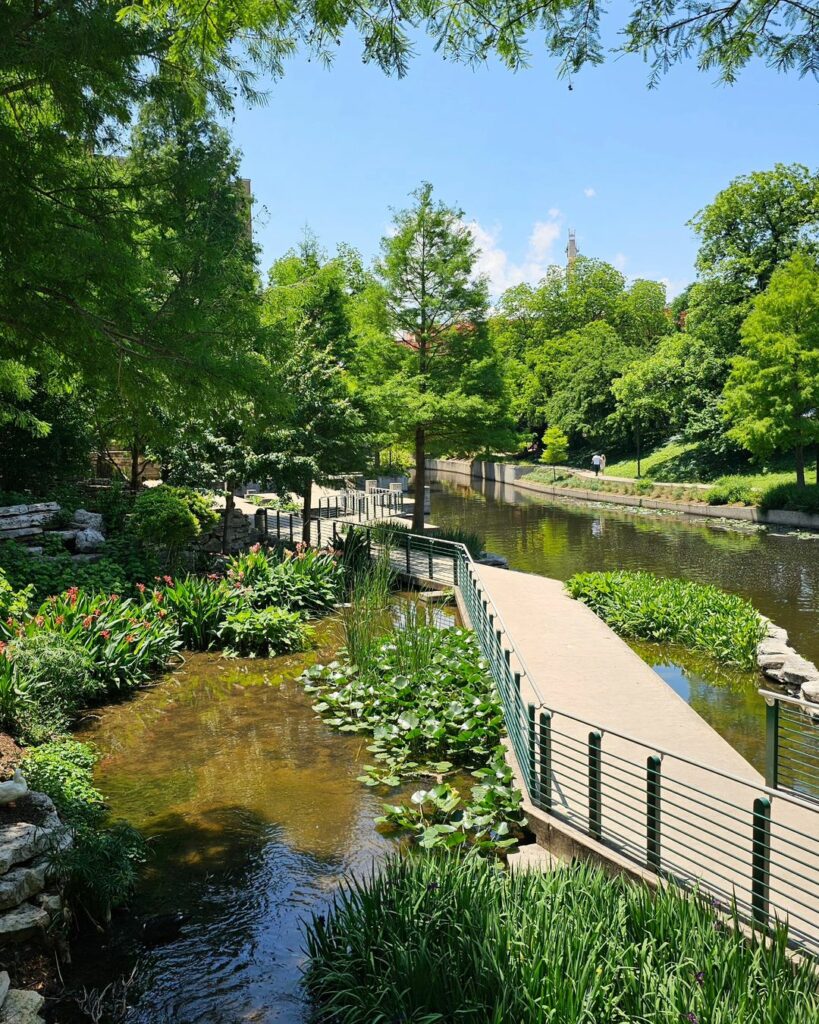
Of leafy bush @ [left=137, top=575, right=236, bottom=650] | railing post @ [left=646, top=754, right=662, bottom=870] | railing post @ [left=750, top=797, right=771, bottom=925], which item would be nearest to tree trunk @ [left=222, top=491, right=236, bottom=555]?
leafy bush @ [left=137, top=575, right=236, bottom=650]

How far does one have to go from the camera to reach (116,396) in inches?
232

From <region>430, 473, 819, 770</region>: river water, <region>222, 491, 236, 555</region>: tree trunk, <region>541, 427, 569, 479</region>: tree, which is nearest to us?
<region>430, 473, 819, 770</region>: river water

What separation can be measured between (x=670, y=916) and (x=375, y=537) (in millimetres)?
14383

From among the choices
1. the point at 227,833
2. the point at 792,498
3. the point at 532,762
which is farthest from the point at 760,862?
the point at 792,498

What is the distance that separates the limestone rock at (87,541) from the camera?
14.5m

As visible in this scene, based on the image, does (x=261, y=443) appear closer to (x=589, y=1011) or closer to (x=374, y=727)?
(x=374, y=727)

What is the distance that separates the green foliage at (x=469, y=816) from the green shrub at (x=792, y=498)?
2240cm

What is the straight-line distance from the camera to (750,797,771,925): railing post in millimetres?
4504

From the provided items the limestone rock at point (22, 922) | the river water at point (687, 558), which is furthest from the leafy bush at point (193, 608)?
the limestone rock at point (22, 922)

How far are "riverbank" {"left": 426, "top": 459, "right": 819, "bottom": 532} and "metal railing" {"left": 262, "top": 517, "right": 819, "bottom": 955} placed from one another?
2081 cm

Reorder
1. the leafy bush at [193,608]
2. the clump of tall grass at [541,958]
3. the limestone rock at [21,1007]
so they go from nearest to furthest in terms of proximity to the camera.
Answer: the clump of tall grass at [541,958] < the limestone rock at [21,1007] < the leafy bush at [193,608]

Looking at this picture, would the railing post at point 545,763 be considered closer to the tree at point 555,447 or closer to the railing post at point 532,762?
the railing post at point 532,762

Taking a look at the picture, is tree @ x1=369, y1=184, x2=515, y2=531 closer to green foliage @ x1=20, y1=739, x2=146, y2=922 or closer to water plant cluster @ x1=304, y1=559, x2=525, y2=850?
water plant cluster @ x1=304, y1=559, x2=525, y2=850

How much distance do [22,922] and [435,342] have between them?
1781 cm
